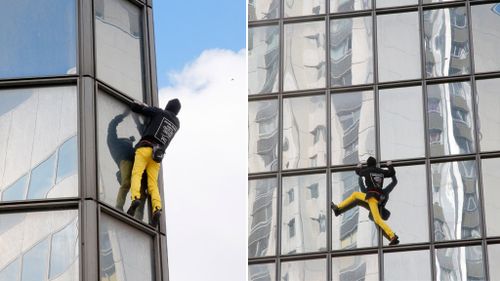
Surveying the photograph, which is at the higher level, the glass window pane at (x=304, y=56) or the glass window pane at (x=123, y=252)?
the glass window pane at (x=304, y=56)

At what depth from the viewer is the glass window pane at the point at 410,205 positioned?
2848 centimetres

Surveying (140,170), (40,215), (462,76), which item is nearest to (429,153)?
(462,76)

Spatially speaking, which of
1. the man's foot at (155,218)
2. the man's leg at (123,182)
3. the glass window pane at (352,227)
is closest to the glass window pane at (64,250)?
the man's leg at (123,182)

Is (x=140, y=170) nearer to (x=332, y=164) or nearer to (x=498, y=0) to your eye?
(x=332, y=164)

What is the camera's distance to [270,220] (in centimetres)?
2966

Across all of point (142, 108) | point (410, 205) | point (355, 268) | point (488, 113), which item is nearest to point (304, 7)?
point (488, 113)

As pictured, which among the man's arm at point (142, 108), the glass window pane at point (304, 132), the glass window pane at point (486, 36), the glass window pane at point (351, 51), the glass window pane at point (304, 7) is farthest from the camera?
the glass window pane at point (304, 7)

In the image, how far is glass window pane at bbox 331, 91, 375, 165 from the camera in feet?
97.1

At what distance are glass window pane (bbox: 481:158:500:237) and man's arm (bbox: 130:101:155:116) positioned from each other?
11.2 metres

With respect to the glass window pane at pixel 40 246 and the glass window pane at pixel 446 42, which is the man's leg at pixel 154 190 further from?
the glass window pane at pixel 446 42

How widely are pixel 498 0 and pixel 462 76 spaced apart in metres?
2.03

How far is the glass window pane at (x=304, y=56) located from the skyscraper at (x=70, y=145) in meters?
11.8

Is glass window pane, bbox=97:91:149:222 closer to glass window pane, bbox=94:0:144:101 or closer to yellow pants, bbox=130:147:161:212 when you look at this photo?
Result: yellow pants, bbox=130:147:161:212

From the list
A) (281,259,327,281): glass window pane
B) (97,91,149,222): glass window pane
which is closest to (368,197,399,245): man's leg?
(281,259,327,281): glass window pane
